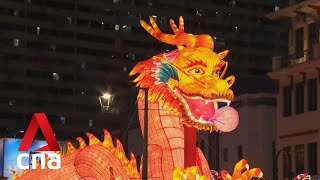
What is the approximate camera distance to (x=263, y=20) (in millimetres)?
135375

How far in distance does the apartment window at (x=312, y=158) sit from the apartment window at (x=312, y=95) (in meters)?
2.21

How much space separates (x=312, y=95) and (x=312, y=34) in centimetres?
402

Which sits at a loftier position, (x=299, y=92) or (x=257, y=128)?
(x=299, y=92)

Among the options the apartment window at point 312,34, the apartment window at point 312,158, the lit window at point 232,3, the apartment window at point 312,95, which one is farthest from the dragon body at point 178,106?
the lit window at point 232,3

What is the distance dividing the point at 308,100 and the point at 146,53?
65.5m

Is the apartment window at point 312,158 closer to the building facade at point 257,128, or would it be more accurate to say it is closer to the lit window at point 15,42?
the building facade at point 257,128

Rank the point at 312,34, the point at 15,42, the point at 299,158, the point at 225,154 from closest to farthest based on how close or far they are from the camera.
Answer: the point at 312,34 < the point at 299,158 < the point at 225,154 < the point at 15,42

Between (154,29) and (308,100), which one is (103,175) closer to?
(154,29)

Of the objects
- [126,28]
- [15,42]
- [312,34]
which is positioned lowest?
[15,42]

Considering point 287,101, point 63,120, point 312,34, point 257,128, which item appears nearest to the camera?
point 312,34

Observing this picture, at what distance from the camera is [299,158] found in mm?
64875

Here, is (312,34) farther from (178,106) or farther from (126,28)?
(126,28)

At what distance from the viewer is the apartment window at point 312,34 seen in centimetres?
6378

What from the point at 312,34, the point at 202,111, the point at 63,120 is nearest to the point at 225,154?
the point at 312,34
